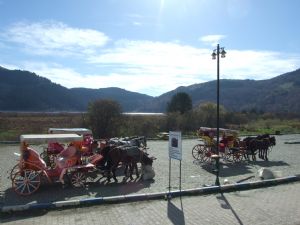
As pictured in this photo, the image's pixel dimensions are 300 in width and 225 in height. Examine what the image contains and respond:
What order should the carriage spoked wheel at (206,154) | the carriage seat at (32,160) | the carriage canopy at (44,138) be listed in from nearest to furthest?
1. the carriage seat at (32,160)
2. the carriage canopy at (44,138)
3. the carriage spoked wheel at (206,154)

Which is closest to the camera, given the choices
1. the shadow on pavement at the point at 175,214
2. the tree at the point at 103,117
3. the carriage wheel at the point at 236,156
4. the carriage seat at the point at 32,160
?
the shadow on pavement at the point at 175,214

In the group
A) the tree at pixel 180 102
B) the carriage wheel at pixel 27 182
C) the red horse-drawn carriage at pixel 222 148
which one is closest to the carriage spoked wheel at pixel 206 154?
the red horse-drawn carriage at pixel 222 148

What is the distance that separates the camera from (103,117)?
32562 millimetres

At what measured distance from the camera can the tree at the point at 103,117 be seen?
1273 inches

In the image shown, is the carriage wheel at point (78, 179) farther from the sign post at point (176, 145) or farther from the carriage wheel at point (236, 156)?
the carriage wheel at point (236, 156)

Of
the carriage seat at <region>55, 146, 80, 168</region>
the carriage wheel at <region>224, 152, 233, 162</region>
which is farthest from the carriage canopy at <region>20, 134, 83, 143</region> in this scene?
the carriage wheel at <region>224, 152, 233, 162</region>

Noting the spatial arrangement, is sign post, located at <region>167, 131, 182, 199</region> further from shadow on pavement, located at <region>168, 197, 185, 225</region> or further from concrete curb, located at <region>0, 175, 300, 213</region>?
shadow on pavement, located at <region>168, 197, 185, 225</region>

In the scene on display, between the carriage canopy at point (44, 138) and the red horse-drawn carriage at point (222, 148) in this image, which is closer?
the carriage canopy at point (44, 138)

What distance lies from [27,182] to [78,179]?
1.76 m

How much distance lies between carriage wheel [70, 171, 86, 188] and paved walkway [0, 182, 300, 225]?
2805 millimetres

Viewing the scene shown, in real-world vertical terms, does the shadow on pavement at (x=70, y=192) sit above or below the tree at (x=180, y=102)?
below

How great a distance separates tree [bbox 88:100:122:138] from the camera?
3234 cm

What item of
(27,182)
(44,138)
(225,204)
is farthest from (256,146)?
(27,182)

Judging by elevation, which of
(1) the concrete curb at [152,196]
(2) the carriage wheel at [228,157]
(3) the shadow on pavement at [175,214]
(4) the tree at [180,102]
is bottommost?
(3) the shadow on pavement at [175,214]
